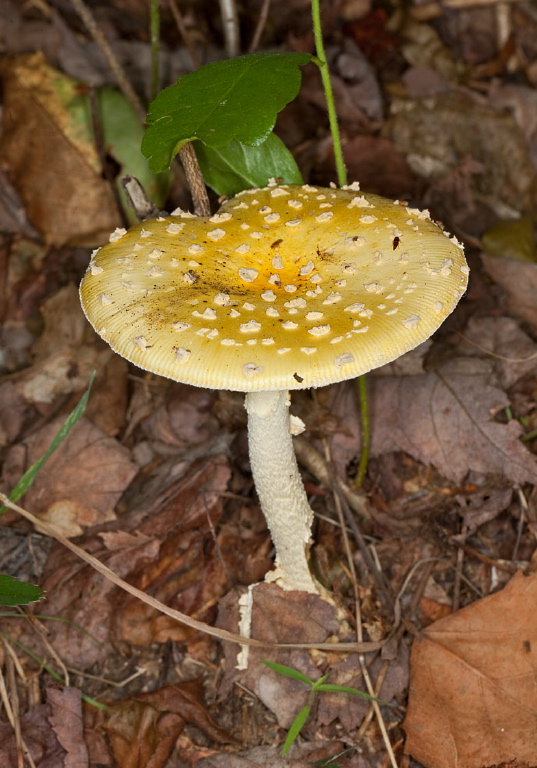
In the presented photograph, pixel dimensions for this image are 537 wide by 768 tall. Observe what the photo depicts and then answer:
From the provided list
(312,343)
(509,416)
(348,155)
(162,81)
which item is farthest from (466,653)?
(162,81)

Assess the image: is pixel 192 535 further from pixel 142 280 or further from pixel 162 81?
pixel 162 81

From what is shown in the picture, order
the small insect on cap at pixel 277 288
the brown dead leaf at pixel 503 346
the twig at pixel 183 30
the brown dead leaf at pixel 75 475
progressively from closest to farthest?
the small insect on cap at pixel 277 288, the brown dead leaf at pixel 75 475, the brown dead leaf at pixel 503 346, the twig at pixel 183 30

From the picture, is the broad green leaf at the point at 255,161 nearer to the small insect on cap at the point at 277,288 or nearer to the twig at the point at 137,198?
the small insect on cap at the point at 277,288

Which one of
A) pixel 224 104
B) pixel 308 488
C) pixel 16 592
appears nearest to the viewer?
pixel 224 104

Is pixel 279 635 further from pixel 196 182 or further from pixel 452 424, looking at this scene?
pixel 196 182

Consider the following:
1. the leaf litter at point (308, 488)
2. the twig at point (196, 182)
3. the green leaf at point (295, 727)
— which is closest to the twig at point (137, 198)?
the twig at point (196, 182)

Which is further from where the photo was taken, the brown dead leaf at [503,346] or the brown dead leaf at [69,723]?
Answer: the brown dead leaf at [503,346]

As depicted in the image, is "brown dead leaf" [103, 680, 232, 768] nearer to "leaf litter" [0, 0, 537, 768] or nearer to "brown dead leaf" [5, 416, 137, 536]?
"leaf litter" [0, 0, 537, 768]

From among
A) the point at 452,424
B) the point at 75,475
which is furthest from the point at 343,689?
the point at 75,475
